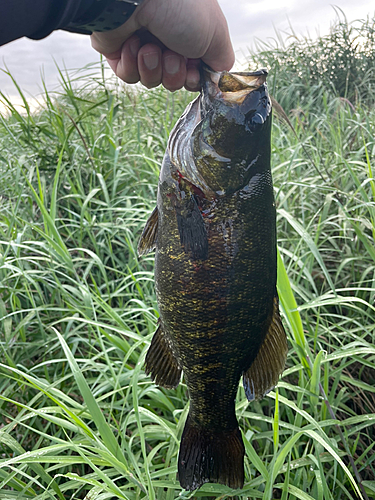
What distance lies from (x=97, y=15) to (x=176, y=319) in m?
1.02

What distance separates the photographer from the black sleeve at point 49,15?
1.13 meters

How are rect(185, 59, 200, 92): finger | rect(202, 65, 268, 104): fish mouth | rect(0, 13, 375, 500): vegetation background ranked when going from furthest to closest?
rect(185, 59, 200, 92): finger, rect(0, 13, 375, 500): vegetation background, rect(202, 65, 268, 104): fish mouth

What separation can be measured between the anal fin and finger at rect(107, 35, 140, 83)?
1.10 meters

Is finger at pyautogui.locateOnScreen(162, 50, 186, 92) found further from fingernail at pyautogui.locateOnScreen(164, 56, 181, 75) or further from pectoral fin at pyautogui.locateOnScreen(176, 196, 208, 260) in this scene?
pectoral fin at pyautogui.locateOnScreen(176, 196, 208, 260)

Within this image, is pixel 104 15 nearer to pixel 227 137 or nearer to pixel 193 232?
pixel 227 137

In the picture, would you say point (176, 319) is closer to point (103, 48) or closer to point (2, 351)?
point (103, 48)

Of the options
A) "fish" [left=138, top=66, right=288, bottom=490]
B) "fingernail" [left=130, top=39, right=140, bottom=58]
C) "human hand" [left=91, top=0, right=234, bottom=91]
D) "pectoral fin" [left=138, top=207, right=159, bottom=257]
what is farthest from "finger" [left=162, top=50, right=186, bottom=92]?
"pectoral fin" [left=138, top=207, right=159, bottom=257]

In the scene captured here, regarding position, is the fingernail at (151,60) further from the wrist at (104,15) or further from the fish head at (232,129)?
the fish head at (232,129)

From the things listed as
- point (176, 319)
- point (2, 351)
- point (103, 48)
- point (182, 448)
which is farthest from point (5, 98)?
point (182, 448)

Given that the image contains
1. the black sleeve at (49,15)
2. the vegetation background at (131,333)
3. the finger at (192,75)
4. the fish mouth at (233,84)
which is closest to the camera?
the black sleeve at (49,15)

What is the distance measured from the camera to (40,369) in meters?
2.17

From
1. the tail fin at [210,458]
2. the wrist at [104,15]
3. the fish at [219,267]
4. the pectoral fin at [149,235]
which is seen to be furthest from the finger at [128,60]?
the tail fin at [210,458]

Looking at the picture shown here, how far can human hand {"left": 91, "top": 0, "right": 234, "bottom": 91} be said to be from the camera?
133 cm

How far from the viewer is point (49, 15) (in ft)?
3.84
